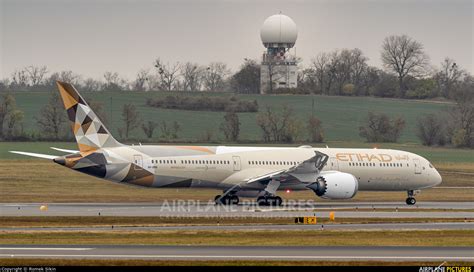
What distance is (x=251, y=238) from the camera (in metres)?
36.7

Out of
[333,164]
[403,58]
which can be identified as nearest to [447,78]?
[403,58]

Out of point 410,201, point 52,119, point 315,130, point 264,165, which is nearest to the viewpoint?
point 264,165

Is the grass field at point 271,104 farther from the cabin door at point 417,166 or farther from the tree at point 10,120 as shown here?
the cabin door at point 417,166

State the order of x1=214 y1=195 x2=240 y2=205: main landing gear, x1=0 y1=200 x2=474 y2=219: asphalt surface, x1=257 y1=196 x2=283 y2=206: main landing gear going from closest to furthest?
x1=0 y1=200 x2=474 y2=219: asphalt surface, x1=257 y1=196 x2=283 y2=206: main landing gear, x1=214 y1=195 x2=240 y2=205: main landing gear

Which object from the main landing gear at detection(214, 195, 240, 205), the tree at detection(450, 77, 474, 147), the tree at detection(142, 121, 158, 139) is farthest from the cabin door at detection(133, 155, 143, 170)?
the tree at detection(450, 77, 474, 147)

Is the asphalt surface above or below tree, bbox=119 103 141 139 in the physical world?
below

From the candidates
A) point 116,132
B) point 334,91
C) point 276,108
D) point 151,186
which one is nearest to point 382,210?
point 151,186

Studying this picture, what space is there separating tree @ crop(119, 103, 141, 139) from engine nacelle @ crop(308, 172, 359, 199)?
4918 cm

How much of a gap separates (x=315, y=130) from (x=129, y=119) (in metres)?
19.3

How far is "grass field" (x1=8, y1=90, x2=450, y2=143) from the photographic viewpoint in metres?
108

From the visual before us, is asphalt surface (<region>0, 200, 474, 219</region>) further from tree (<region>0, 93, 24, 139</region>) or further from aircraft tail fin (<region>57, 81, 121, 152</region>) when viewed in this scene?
tree (<region>0, 93, 24, 139</region>)

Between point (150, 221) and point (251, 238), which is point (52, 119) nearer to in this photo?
point (150, 221)

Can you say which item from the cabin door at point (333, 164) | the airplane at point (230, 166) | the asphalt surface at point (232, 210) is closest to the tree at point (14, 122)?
the airplane at point (230, 166)

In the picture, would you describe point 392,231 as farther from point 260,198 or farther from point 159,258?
point 260,198
